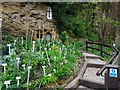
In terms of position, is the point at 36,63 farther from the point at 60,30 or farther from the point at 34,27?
the point at 60,30

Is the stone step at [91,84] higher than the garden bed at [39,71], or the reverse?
the garden bed at [39,71]

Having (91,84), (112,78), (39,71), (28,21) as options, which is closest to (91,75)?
(91,84)

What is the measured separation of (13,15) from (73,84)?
596 cm

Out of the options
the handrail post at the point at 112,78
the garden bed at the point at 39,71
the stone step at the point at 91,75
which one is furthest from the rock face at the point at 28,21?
the handrail post at the point at 112,78

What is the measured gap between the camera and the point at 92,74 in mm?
6887

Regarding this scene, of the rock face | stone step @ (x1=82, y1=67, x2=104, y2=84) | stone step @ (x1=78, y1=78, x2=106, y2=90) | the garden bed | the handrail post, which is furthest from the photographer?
the rock face

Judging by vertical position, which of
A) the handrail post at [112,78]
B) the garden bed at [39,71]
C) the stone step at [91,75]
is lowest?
the stone step at [91,75]

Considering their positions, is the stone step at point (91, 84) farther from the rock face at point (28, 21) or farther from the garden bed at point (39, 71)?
the rock face at point (28, 21)

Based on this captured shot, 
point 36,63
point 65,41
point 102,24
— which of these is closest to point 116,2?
point 102,24

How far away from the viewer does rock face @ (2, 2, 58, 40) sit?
10.6m

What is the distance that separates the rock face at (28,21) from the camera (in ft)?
34.8

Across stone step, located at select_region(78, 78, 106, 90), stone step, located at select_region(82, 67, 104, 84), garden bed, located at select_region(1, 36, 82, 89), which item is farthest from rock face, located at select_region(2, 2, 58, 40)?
stone step, located at select_region(78, 78, 106, 90)

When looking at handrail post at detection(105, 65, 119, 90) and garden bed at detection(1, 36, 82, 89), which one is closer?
handrail post at detection(105, 65, 119, 90)

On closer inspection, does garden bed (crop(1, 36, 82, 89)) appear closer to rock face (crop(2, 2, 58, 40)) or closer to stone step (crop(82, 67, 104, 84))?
stone step (crop(82, 67, 104, 84))
